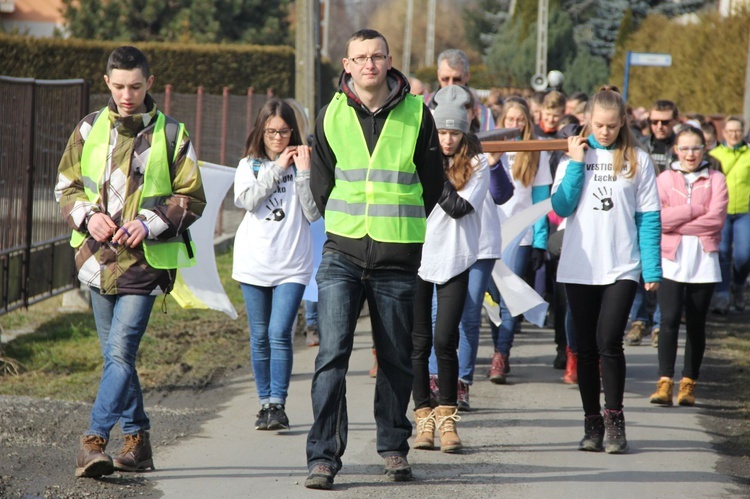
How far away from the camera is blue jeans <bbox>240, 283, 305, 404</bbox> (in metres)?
7.06

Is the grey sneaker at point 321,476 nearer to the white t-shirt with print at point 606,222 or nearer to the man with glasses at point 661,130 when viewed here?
the white t-shirt with print at point 606,222

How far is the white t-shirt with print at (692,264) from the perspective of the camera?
327 inches

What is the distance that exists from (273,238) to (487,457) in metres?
1.86

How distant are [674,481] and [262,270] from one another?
2.67m

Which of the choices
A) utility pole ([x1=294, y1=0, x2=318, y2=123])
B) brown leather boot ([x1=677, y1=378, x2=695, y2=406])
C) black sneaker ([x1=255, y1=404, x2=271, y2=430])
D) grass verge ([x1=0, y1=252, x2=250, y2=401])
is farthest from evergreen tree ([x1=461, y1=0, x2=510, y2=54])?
black sneaker ([x1=255, y1=404, x2=271, y2=430])

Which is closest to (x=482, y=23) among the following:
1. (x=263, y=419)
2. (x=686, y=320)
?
(x=686, y=320)

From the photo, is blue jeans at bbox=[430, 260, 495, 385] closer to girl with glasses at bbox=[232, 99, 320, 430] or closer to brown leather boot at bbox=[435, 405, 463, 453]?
brown leather boot at bbox=[435, 405, 463, 453]

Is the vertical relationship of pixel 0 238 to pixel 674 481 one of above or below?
above

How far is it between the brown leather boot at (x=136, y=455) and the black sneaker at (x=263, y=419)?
113cm

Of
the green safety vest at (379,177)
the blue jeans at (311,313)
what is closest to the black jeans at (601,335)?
the green safety vest at (379,177)

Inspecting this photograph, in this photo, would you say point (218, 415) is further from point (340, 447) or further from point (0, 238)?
point (0, 238)

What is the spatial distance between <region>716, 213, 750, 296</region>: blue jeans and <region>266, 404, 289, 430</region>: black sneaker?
695cm

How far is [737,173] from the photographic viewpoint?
41.8ft

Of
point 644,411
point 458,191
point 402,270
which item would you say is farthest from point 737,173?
point 402,270
